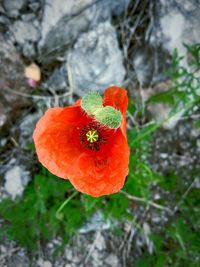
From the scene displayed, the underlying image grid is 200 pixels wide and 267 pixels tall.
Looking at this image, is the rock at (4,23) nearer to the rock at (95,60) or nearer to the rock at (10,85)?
the rock at (10,85)

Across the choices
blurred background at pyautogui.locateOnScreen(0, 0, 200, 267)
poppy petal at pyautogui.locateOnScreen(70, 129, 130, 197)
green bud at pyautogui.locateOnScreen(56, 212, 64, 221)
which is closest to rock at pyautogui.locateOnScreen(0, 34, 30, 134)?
blurred background at pyautogui.locateOnScreen(0, 0, 200, 267)

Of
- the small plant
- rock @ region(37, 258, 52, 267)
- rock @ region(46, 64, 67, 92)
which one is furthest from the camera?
rock @ region(46, 64, 67, 92)

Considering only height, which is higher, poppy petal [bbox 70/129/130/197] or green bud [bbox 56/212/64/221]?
poppy petal [bbox 70/129/130/197]

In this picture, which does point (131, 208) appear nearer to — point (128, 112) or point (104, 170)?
point (128, 112)

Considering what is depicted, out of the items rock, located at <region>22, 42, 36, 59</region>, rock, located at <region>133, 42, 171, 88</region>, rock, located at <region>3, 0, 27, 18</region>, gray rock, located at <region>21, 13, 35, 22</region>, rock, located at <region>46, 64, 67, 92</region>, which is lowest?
rock, located at <region>133, 42, 171, 88</region>

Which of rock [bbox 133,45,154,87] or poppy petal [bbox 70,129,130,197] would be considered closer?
poppy petal [bbox 70,129,130,197]

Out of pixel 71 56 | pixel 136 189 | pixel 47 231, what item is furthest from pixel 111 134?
pixel 71 56

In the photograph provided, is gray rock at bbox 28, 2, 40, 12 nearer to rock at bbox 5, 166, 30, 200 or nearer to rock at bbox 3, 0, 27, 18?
rock at bbox 3, 0, 27, 18
